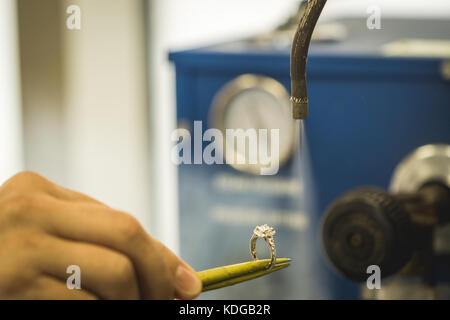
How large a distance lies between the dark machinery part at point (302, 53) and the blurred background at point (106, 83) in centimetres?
85

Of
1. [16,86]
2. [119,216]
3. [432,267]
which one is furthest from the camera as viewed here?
[16,86]

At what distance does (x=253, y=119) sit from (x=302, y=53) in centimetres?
42

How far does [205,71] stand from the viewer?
2.51 ft

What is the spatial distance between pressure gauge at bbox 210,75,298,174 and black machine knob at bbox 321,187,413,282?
22 centimetres

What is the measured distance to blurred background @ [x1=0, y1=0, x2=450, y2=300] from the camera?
1204 millimetres

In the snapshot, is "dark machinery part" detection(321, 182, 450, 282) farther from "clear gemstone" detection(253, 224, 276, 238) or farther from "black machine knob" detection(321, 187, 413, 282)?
"clear gemstone" detection(253, 224, 276, 238)

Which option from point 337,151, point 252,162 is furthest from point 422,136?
point 252,162

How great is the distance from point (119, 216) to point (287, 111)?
0.44 metres

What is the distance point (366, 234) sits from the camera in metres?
0.41

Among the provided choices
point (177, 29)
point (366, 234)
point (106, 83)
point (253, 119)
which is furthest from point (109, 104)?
point (366, 234)

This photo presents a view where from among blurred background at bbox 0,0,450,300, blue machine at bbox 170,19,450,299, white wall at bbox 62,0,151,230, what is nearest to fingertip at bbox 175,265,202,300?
blue machine at bbox 170,19,450,299

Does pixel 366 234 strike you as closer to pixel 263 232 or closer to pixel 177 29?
pixel 263 232

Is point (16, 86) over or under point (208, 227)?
over
